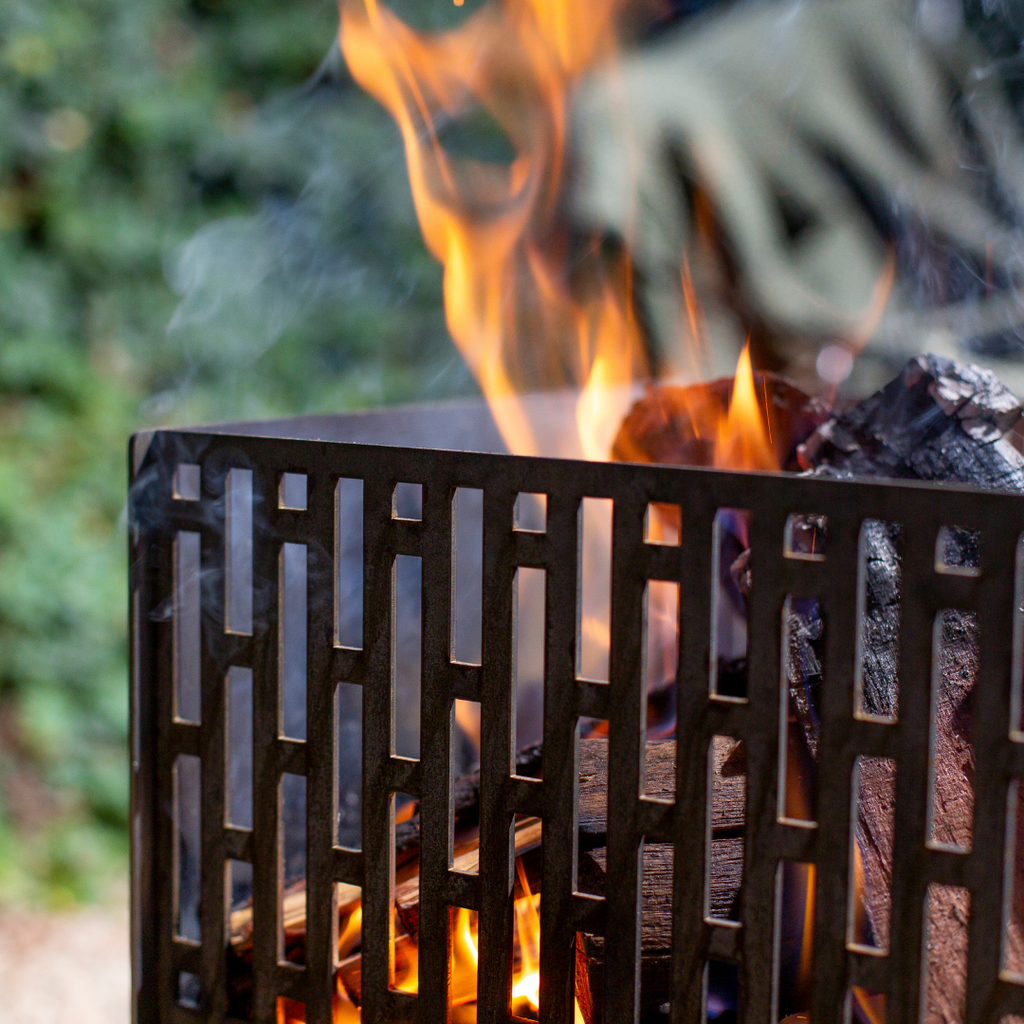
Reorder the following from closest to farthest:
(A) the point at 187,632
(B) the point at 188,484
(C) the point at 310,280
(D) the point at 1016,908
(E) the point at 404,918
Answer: (D) the point at 1016,908, (E) the point at 404,918, (A) the point at 187,632, (B) the point at 188,484, (C) the point at 310,280

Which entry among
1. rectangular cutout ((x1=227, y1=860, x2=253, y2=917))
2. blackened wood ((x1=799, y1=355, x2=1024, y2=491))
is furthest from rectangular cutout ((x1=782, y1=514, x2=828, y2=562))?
rectangular cutout ((x1=227, y1=860, x2=253, y2=917))

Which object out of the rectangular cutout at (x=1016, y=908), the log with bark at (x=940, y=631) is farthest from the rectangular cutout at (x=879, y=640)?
the rectangular cutout at (x=1016, y=908)

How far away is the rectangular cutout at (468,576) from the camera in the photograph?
4.84 ft

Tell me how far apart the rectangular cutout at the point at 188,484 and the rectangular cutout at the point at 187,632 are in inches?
1.4

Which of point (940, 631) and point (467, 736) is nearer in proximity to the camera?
point (940, 631)

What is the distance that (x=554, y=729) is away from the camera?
0.81 meters

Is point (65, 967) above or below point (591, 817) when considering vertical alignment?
below

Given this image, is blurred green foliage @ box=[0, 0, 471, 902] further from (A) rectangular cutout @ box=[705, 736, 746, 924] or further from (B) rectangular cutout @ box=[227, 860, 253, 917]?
(A) rectangular cutout @ box=[705, 736, 746, 924]

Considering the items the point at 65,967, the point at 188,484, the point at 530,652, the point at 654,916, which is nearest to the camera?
the point at 654,916

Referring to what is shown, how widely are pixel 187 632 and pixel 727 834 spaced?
0.58 metres

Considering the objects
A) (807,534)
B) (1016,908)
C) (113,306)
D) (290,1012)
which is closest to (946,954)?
(1016,908)

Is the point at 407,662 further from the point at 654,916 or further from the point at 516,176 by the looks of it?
the point at 516,176

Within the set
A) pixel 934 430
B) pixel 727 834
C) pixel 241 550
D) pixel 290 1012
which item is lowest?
pixel 290 1012

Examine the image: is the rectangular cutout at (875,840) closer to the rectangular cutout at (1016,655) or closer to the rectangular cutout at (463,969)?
the rectangular cutout at (1016,655)
